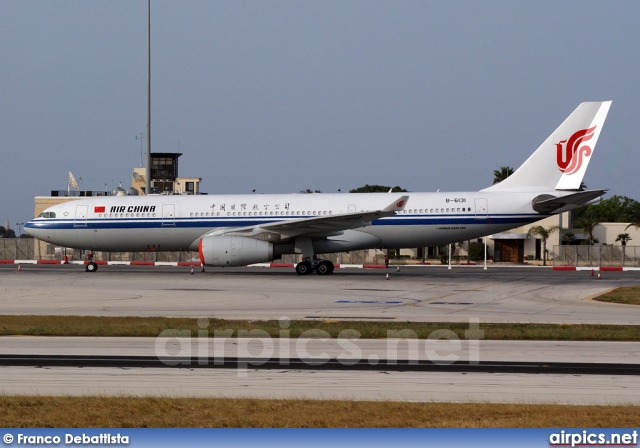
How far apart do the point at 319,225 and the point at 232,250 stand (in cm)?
416

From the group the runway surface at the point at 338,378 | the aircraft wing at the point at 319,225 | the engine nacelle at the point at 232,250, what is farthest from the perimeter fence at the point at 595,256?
the runway surface at the point at 338,378

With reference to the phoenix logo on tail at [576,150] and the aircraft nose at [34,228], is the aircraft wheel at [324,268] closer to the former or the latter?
the phoenix logo on tail at [576,150]

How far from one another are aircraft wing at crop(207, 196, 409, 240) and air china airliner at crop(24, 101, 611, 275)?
1.8 inches

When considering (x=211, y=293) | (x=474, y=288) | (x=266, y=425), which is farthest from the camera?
(x=474, y=288)

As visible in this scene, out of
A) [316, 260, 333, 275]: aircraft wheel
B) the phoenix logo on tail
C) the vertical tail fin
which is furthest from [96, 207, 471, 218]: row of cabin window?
the phoenix logo on tail

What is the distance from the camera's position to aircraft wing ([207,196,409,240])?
117ft

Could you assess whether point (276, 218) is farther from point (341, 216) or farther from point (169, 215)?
point (169, 215)

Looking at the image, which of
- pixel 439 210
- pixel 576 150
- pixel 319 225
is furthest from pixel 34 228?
pixel 576 150

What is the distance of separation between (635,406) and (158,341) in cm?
959

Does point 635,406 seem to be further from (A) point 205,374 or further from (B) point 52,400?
(B) point 52,400

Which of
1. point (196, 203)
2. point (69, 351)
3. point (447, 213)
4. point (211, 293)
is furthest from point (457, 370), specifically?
point (196, 203)

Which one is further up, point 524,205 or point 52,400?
point 524,205

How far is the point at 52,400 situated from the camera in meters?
10.3

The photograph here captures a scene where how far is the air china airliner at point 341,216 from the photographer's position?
3691 cm
